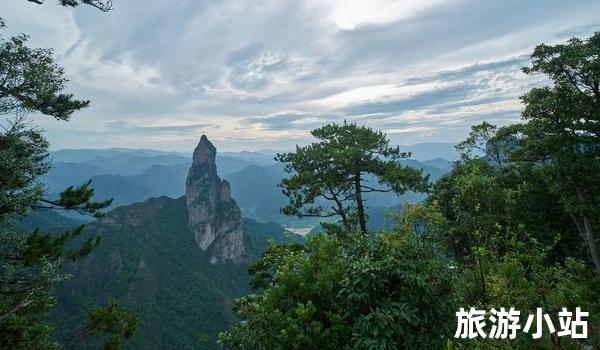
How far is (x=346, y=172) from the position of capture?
714 inches

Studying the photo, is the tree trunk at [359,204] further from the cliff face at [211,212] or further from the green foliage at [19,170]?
the cliff face at [211,212]

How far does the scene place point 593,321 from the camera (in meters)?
6.90

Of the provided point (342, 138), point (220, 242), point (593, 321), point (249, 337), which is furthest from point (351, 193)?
point (220, 242)

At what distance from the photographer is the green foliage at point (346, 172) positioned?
1728 cm

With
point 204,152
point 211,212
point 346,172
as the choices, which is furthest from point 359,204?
point 204,152

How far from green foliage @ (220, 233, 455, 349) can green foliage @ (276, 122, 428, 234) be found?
1097cm


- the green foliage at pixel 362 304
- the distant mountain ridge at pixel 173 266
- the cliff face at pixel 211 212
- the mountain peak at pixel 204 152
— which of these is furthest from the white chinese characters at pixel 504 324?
the mountain peak at pixel 204 152

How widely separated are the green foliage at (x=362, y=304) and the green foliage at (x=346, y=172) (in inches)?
432

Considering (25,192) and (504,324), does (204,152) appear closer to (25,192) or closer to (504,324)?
(25,192)

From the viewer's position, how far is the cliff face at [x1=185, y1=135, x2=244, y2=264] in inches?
6112

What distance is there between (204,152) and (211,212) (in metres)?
33.6

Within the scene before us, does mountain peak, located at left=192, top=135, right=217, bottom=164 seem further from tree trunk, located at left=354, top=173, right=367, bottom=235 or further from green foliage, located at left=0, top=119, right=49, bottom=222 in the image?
green foliage, located at left=0, top=119, right=49, bottom=222

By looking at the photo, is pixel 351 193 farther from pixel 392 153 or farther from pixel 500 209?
pixel 500 209

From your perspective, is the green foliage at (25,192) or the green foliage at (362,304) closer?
the green foliage at (362,304)
